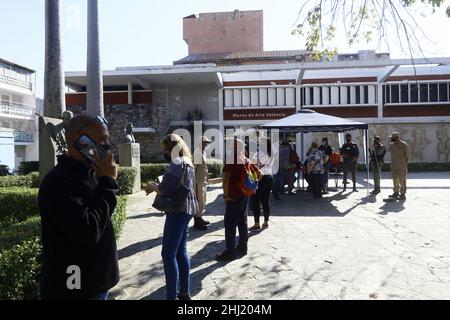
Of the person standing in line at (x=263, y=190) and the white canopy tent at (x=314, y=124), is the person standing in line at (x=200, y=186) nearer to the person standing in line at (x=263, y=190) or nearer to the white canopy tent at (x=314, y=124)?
the person standing in line at (x=263, y=190)

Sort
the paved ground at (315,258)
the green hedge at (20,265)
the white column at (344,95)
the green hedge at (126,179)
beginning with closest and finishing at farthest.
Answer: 1. the green hedge at (20,265)
2. the paved ground at (315,258)
3. the green hedge at (126,179)
4. the white column at (344,95)

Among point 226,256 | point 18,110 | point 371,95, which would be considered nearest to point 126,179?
point 226,256

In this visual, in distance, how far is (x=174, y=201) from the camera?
388 cm

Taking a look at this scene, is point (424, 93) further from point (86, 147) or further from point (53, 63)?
point (86, 147)

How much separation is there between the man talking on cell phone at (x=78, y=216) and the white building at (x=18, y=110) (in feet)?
120

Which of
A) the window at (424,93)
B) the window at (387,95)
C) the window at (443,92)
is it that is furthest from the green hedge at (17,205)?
the window at (443,92)

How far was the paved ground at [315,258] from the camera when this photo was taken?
4.45m

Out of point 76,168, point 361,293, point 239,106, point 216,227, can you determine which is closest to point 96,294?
point 76,168

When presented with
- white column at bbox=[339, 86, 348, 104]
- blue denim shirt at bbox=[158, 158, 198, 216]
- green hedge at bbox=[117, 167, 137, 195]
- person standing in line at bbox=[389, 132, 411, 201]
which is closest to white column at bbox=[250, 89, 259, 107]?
white column at bbox=[339, 86, 348, 104]

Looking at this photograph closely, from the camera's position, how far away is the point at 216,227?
25.3 ft

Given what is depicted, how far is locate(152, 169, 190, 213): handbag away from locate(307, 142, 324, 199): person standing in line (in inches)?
309

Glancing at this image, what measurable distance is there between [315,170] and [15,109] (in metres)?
37.6

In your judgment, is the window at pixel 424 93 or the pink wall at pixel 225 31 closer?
the window at pixel 424 93

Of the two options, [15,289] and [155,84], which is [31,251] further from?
[155,84]
